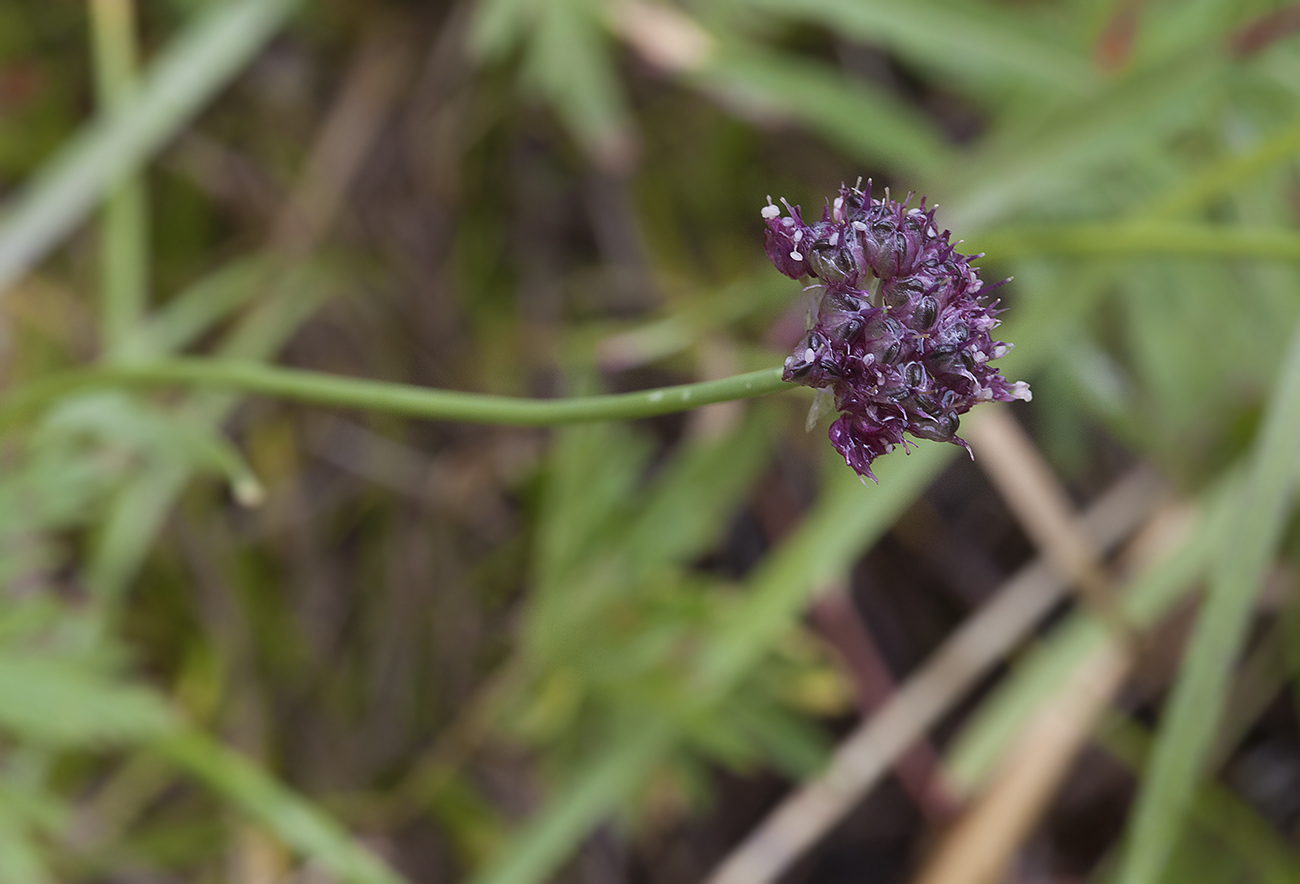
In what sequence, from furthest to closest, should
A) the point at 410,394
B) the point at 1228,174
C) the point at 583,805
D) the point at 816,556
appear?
the point at 583,805, the point at 816,556, the point at 1228,174, the point at 410,394

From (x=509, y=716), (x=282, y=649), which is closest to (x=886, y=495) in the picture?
(x=509, y=716)

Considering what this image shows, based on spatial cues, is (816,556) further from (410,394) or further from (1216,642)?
(410,394)

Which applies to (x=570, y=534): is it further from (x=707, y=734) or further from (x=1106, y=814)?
(x=1106, y=814)

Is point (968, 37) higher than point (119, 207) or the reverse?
the reverse

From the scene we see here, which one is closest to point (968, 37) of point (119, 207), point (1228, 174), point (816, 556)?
point (1228, 174)

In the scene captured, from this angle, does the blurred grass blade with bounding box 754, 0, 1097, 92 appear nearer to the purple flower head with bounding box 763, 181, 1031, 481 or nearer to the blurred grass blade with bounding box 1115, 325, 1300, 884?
the blurred grass blade with bounding box 1115, 325, 1300, 884

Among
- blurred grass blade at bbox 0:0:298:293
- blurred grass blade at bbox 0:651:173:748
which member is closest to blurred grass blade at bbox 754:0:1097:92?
blurred grass blade at bbox 0:0:298:293
